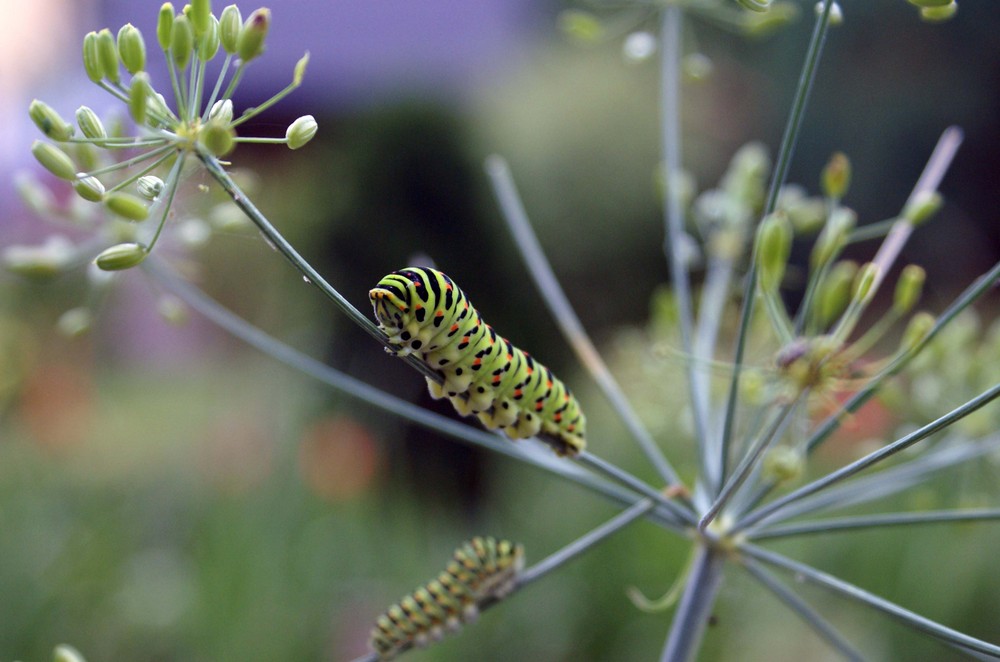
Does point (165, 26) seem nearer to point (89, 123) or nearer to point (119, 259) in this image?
point (89, 123)

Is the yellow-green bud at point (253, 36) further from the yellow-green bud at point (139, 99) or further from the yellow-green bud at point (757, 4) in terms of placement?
the yellow-green bud at point (757, 4)

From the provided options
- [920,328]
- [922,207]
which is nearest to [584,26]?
[922,207]

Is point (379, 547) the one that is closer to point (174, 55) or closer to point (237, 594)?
point (237, 594)

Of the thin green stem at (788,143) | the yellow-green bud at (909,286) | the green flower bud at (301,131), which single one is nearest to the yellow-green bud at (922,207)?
the yellow-green bud at (909,286)

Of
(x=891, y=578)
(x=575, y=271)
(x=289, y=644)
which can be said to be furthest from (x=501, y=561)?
(x=575, y=271)

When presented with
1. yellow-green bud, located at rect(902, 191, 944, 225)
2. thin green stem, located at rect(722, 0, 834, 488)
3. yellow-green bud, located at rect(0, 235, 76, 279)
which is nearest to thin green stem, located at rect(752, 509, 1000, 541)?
thin green stem, located at rect(722, 0, 834, 488)

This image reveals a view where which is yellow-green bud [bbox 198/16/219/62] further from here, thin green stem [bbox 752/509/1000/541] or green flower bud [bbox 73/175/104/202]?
thin green stem [bbox 752/509/1000/541]
